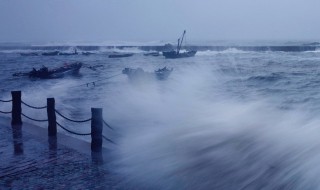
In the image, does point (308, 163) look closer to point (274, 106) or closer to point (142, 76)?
point (274, 106)

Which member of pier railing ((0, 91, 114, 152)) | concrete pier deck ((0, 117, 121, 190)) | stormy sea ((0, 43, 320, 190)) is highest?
pier railing ((0, 91, 114, 152))

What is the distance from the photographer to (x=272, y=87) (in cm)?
3284

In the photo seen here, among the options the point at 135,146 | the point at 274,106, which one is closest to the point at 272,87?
the point at 274,106

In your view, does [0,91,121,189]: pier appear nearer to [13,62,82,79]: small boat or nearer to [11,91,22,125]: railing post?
[11,91,22,125]: railing post

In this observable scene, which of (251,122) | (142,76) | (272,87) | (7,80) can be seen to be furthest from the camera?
(7,80)

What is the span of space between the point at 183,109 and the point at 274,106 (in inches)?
248

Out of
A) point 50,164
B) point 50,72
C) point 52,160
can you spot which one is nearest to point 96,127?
point 52,160

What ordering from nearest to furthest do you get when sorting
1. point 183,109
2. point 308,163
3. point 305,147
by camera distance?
point 308,163 < point 305,147 < point 183,109

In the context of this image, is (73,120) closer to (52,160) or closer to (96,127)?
(96,127)

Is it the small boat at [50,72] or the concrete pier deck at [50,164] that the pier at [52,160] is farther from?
the small boat at [50,72]

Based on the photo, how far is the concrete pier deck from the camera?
6.94 metres

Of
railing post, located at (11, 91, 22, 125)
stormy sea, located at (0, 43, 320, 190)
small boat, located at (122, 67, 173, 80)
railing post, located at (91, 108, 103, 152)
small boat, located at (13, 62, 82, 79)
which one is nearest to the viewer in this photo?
stormy sea, located at (0, 43, 320, 190)

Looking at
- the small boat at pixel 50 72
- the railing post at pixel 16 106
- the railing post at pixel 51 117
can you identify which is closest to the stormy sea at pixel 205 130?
the railing post at pixel 51 117

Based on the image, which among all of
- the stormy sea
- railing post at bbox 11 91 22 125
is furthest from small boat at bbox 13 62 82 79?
railing post at bbox 11 91 22 125
